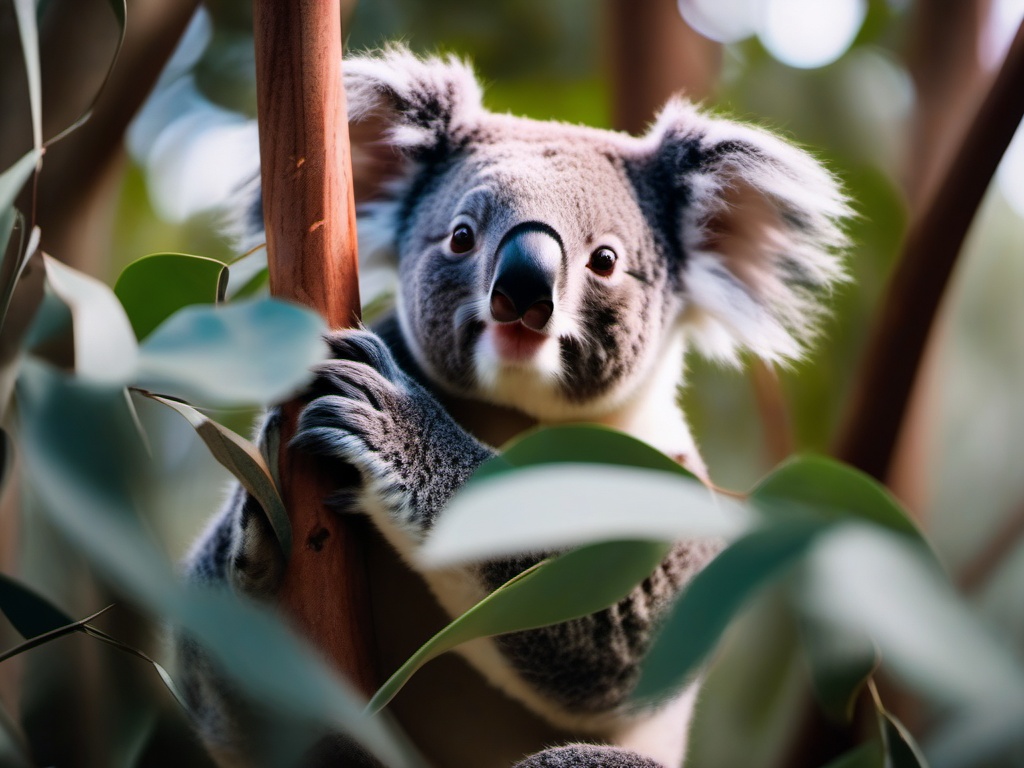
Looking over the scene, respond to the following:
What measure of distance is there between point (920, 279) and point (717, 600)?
4.16 feet

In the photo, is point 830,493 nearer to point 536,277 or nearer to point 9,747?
point 536,277

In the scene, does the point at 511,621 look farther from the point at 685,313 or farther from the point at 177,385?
the point at 685,313

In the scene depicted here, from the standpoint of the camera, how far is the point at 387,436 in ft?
4.67

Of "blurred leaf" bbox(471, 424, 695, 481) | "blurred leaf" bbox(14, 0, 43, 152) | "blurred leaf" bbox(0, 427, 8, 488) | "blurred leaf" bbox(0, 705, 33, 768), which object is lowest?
"blurred leaf" bbox(0, 705, 33, 768)

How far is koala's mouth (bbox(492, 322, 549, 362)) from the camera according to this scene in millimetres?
1617

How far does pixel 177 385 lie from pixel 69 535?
5.2 inches

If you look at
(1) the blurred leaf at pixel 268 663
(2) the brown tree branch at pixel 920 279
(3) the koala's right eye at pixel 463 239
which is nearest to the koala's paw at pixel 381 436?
(3) the koala's right eye at pixel 463 239

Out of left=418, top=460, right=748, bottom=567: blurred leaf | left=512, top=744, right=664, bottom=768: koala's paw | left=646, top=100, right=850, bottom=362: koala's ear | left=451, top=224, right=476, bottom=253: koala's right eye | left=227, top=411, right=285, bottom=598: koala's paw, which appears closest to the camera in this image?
left=418, top=460, right=748, bottom=567: blurred leaf

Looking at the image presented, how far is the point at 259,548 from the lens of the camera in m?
1.32

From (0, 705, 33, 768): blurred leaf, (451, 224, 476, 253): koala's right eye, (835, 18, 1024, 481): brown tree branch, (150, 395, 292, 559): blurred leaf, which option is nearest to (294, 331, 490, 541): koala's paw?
(150, 395, 292, 559): blurred leaf

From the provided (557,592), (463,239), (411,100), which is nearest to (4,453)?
(557,592)

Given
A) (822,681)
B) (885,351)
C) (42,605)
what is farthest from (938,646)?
(885,351)

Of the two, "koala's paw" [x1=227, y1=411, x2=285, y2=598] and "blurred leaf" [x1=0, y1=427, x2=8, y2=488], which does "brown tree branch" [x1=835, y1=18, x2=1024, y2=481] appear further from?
"blurred leaf" [x1=0, y1=427, x2=8, y2=488]

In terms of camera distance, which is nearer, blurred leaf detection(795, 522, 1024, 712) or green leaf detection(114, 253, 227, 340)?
blurred leaf detection(795, 522, 1024, 712)
